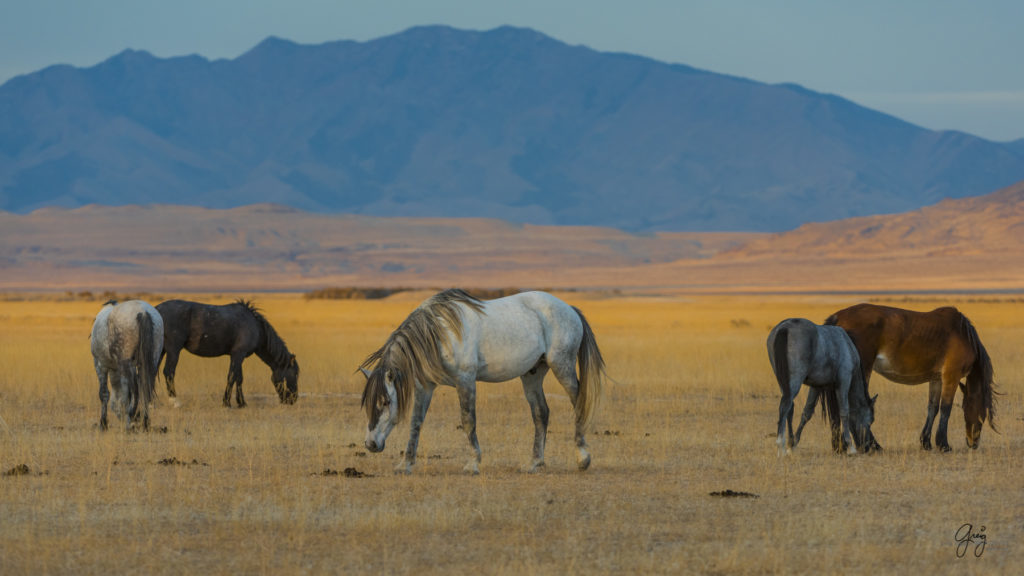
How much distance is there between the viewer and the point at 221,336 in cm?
1930

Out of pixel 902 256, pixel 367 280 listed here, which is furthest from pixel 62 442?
pixel 902 256

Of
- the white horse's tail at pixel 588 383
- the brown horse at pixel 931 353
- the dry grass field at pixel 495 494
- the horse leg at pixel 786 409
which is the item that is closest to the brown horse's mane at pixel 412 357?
the dry grass field at pixel 495 494

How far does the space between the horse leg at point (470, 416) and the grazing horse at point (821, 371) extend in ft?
9.95

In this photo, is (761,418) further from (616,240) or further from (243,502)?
(616,240)

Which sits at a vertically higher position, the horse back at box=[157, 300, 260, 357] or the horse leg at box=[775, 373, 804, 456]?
the horse back at box=[157, 300, 260, 357]

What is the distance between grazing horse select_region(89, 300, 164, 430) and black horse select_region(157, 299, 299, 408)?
306 cm

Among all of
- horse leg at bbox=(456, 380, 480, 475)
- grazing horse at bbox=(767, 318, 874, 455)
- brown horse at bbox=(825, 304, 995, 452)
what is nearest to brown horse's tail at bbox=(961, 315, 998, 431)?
brown horse at bbox=(825, 304, 995, 452)

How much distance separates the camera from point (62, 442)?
47.8 feet

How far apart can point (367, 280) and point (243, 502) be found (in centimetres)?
11375

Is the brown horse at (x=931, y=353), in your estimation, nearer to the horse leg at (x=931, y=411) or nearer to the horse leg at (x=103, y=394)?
the horse leg at (x=931, y=411)

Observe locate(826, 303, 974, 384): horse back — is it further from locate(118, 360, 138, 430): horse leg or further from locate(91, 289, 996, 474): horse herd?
locate(118, 360, 138, 430): horse leg

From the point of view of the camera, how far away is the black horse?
19.1 meters

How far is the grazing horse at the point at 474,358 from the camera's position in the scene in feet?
40.1

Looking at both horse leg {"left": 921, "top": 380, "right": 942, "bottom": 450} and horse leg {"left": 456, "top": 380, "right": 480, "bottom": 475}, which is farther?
horse leg {"left": 921, "top": 380, "right": 942, "bottom": 450}
